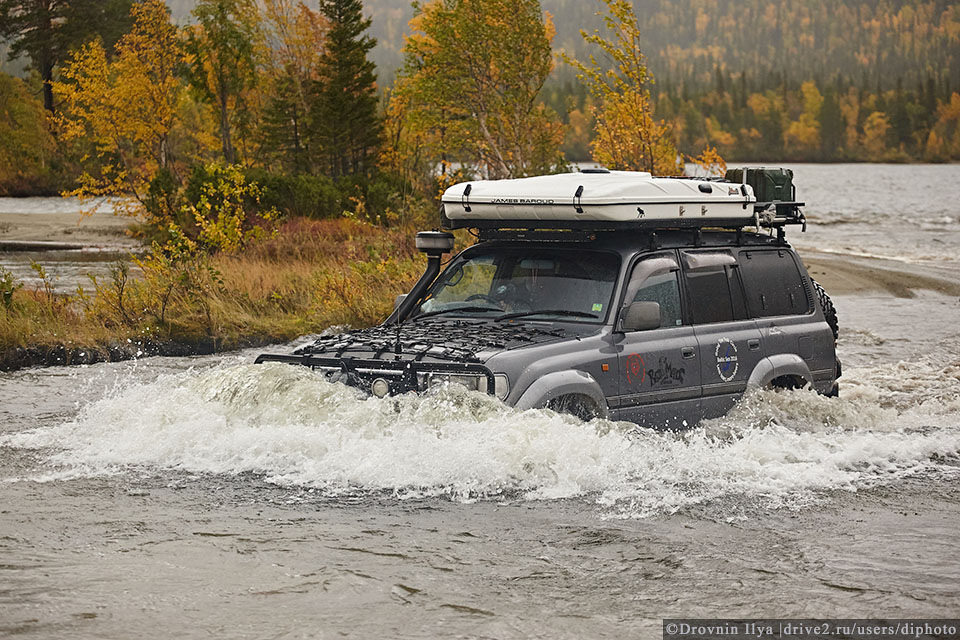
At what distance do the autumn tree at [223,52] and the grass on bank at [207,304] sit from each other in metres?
34.1

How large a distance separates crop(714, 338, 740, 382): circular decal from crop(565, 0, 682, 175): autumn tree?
18.7m

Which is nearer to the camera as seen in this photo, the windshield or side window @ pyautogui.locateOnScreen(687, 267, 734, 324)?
the windshield

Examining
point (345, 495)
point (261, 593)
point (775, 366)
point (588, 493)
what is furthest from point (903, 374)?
point (261, 593)

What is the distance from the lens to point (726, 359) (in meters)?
9.41

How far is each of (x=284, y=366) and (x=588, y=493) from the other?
7.48 feet

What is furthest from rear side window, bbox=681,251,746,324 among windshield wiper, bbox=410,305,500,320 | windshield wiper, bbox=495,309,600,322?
windshield wiper, bbox=410,305,500,320

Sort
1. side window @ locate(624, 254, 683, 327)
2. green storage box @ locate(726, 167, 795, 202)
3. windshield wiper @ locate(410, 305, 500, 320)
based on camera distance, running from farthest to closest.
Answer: green storage box @ locate(726, 167, 795, 202) < windshield wiper @ locate(410, 305, 500, 320) < side window @ locate(624, 254, 683, 327)

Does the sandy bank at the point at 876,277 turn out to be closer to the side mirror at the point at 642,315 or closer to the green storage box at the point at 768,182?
the green storage box at the point at 768,182

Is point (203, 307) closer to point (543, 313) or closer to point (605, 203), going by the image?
point (543, 313)

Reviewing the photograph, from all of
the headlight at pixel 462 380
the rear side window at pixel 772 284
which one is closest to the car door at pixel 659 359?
the rear side window at pixel 772 284

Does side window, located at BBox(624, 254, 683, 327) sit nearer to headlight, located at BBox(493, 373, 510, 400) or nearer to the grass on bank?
headlight, located at BBox(493, 373, 510, 400)

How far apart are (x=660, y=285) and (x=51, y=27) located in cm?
6638

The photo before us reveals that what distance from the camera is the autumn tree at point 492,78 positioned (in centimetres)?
3186

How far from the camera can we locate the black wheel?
830cm
